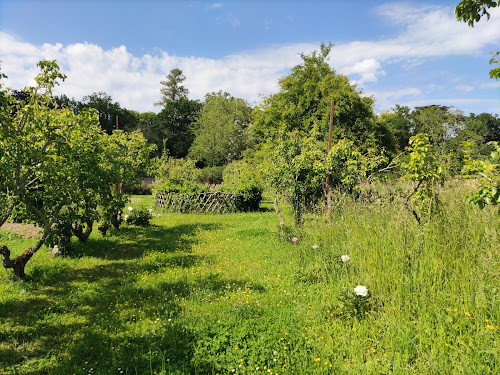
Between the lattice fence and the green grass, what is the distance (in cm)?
835

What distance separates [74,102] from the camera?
4253 centimetres

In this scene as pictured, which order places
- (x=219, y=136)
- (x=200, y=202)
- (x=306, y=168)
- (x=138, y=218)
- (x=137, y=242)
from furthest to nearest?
(x=219, y=136), (x=200, y=202), (x=138, y=218), (x=137, y=242), (x=306, y=168)

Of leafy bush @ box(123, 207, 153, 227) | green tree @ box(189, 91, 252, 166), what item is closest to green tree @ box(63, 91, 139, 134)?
green tree @ box(189, 91, 252, 166)

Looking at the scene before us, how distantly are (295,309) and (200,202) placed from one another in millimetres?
10874

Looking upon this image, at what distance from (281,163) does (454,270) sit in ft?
16.9

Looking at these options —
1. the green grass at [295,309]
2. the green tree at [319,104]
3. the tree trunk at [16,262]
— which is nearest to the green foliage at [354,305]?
the green grass at [295,309]

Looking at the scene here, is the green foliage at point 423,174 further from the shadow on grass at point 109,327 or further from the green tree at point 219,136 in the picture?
the green tree at point 219,136

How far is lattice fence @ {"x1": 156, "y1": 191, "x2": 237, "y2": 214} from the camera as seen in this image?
14.4 metres

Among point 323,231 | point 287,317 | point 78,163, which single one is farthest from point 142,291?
point 323,231

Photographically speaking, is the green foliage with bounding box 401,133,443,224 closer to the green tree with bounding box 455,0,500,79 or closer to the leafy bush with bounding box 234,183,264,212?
the green tree with bounding box 455,0,500,79

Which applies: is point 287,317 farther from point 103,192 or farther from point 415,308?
point 103,192

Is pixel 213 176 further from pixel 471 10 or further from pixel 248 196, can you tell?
pixel 471 10

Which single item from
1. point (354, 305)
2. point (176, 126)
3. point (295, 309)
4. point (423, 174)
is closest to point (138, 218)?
point (295, 309)

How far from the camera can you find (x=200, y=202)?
47.5ft
